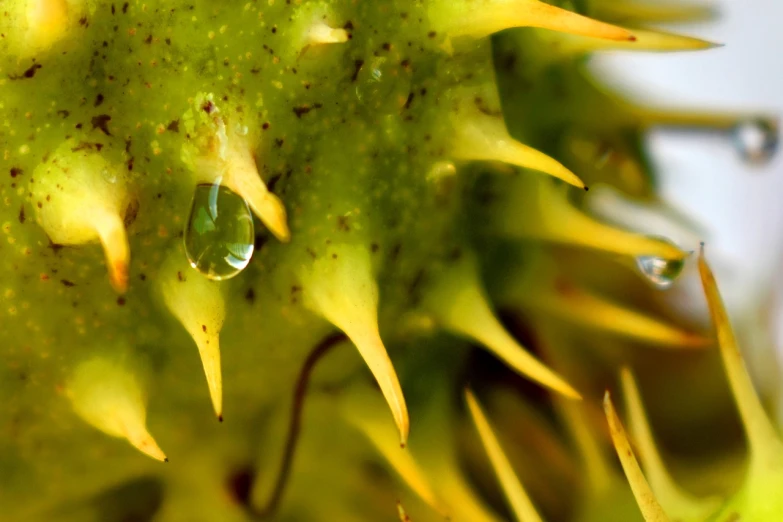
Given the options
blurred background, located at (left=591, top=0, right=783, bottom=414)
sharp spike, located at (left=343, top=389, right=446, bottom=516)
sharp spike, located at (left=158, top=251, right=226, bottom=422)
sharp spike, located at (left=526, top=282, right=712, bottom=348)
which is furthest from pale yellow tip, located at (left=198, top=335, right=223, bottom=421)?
blurred background, located at (left=591, top=0, right=783, bottom=414)

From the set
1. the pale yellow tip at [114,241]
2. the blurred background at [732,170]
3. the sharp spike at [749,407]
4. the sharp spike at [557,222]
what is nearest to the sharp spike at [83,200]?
the pale yellow tip at [114,241]

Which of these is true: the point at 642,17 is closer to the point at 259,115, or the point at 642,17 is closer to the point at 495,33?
the point at 495,33

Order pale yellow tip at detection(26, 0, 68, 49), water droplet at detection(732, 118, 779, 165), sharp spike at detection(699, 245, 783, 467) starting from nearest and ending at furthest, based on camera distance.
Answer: pale yellow tip at detection(26, 0, 68, 49) → sharp spike at detection(699, 245, 783, 467) → water droplet at detection(732, 118, 779, 165)

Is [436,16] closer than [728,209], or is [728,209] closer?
[436,16]

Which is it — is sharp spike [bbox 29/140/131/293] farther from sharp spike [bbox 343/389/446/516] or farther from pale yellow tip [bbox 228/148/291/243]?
sharp spike [bbox 343/389/446/516]

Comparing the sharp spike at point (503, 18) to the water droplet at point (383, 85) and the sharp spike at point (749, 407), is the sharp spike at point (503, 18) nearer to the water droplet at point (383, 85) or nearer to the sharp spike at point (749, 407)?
the water droplet at point (383, 85)

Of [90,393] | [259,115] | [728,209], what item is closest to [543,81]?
[259,115]
